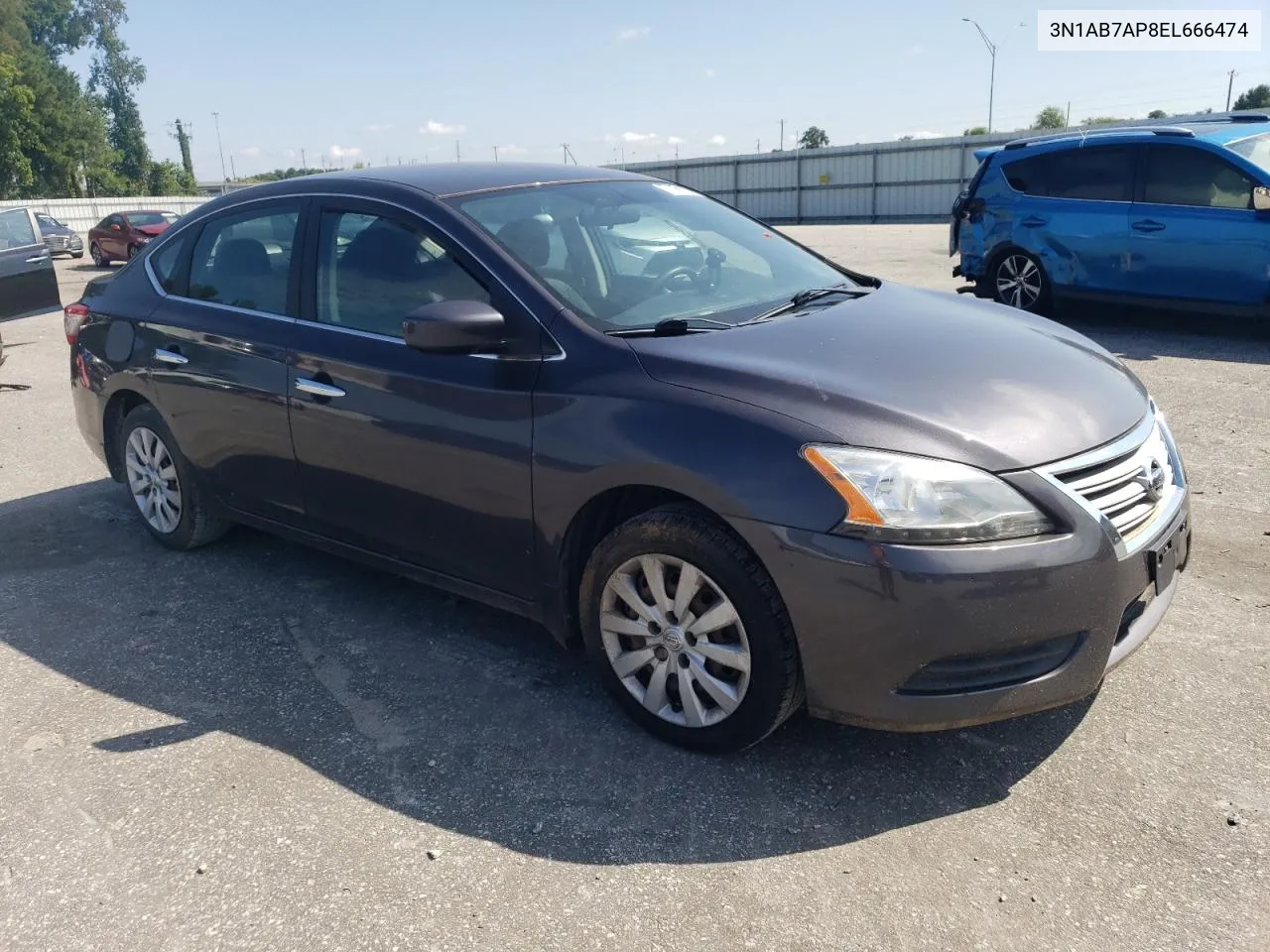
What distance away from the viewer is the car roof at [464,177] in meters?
3.86

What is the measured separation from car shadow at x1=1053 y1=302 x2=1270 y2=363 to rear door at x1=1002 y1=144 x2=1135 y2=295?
0.40 metres

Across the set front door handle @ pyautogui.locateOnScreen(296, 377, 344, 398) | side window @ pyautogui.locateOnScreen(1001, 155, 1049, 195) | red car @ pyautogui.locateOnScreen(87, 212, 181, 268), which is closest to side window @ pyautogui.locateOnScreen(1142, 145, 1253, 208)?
side window @ pyautogui.locateOnScreen(1001, 155, 1049, 195)

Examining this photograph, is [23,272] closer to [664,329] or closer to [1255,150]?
[664,329]

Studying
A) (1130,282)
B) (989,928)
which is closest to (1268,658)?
(989,928)

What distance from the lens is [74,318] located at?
5.33 m

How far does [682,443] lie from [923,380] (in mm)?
717

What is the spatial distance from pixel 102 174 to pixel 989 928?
6724 centimetres

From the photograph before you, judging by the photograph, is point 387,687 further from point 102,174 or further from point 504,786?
point 102,174

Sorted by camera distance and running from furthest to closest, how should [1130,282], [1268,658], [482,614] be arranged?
[1130,282]
[482,614]
[1268,658]

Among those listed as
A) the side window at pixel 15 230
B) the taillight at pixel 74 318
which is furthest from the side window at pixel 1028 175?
the side window at pixel 15 230

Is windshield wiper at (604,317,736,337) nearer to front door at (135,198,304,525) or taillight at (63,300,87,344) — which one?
front door at (135,198,304,525)

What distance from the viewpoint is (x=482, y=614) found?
4148 millimetres

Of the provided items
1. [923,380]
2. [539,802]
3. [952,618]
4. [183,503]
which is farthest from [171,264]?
[952,618]

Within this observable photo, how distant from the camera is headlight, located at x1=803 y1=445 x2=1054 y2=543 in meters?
2.56
